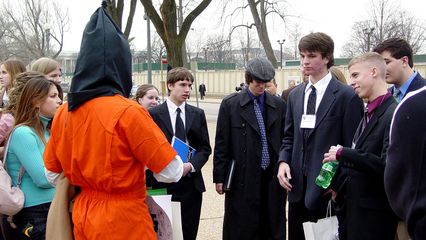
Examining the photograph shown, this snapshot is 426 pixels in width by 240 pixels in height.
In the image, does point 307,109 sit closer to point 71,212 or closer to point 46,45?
point 71,212

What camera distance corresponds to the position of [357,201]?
9.43ft

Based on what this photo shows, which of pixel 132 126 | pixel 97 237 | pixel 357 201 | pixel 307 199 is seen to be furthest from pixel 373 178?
pixel 97 237

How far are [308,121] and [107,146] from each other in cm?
162

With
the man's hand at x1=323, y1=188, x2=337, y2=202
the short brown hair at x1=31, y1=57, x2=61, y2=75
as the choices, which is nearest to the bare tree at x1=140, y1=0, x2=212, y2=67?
the short brown hair at x1=31, y1=57, x2=61, y2=75

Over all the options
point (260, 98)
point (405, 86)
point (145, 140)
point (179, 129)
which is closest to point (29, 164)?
point (145, 140)

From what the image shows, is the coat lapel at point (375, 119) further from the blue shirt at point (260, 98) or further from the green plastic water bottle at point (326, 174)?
the blue shirt at point (260, 98)

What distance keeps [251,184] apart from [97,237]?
187 cm

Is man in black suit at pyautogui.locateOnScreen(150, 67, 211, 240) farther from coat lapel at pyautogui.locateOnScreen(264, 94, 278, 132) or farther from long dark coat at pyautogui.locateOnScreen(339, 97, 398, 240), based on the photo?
long dark coat at pyautogui.locateOnScreen(339, 97, 398, 240)

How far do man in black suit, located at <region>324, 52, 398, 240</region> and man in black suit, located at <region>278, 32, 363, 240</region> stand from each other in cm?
33

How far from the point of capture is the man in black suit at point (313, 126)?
3352mm

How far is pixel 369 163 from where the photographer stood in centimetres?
273

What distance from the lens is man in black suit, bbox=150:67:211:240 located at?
412 centimetres

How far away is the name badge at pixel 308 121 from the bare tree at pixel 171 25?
17.9 feet

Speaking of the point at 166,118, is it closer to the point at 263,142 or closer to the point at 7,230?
the point at 263,142
